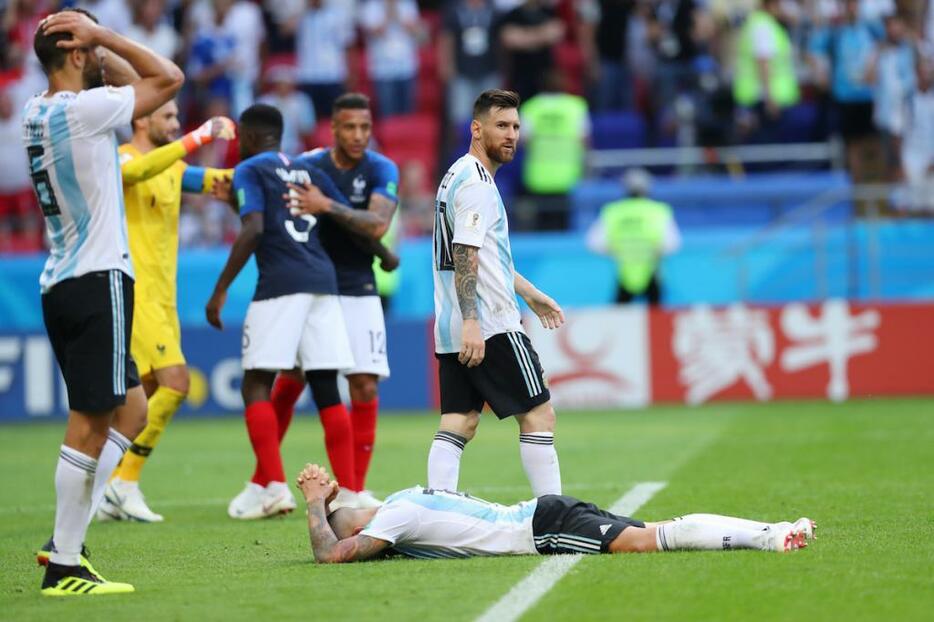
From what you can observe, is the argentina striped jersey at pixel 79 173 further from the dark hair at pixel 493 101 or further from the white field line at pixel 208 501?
the white field line at pixel 208 501

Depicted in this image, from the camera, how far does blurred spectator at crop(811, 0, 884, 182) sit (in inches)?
843

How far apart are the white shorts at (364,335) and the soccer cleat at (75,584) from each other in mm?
3677

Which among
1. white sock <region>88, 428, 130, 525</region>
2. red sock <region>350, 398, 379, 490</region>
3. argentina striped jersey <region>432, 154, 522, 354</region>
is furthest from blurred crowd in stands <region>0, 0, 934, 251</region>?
white sock <region>88, 428, 130, 525</region>

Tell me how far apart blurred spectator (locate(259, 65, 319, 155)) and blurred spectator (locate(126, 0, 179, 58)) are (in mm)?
1760

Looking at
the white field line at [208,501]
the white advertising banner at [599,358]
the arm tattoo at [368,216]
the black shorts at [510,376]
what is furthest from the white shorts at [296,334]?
the white advertising banner at [599,358]

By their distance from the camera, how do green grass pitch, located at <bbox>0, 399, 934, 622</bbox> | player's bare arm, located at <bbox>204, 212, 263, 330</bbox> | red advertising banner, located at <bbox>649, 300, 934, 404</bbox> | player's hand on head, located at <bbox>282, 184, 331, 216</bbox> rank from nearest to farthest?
1. green grass pitch, located at <bbox>0, 399, 934, 622</bbox>
2. player's bare arm, located at <bbox>204, 212, 263, 330</bbox>
3. player's hand on head, located at <bbox>282, 184, 331, 216</bbox>
4. red advertising banner, located at <bbox>649, 300, 934, 404</bbox>

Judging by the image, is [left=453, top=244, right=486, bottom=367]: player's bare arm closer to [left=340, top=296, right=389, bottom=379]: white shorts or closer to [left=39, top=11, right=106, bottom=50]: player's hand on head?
[left=39, top=11, right=106, bottom=50]: player's hand on head

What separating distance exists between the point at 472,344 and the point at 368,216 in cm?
267

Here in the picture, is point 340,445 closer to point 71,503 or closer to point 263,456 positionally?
point 263,456

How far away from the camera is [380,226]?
10.0 m

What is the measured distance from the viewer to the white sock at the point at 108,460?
24.5 ft

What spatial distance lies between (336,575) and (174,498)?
436cm

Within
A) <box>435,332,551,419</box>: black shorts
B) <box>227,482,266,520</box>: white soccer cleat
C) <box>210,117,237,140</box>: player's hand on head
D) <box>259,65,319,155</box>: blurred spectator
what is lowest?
A: <box>227,482,266,520</box>: white soccer cleat

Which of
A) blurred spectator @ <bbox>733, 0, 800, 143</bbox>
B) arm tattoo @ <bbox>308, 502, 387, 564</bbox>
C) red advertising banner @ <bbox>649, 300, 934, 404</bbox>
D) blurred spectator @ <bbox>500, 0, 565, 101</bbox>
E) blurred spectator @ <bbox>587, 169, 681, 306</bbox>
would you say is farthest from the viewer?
blurred spectator @ <bbox>500, 0, 565, 101</bbox>
